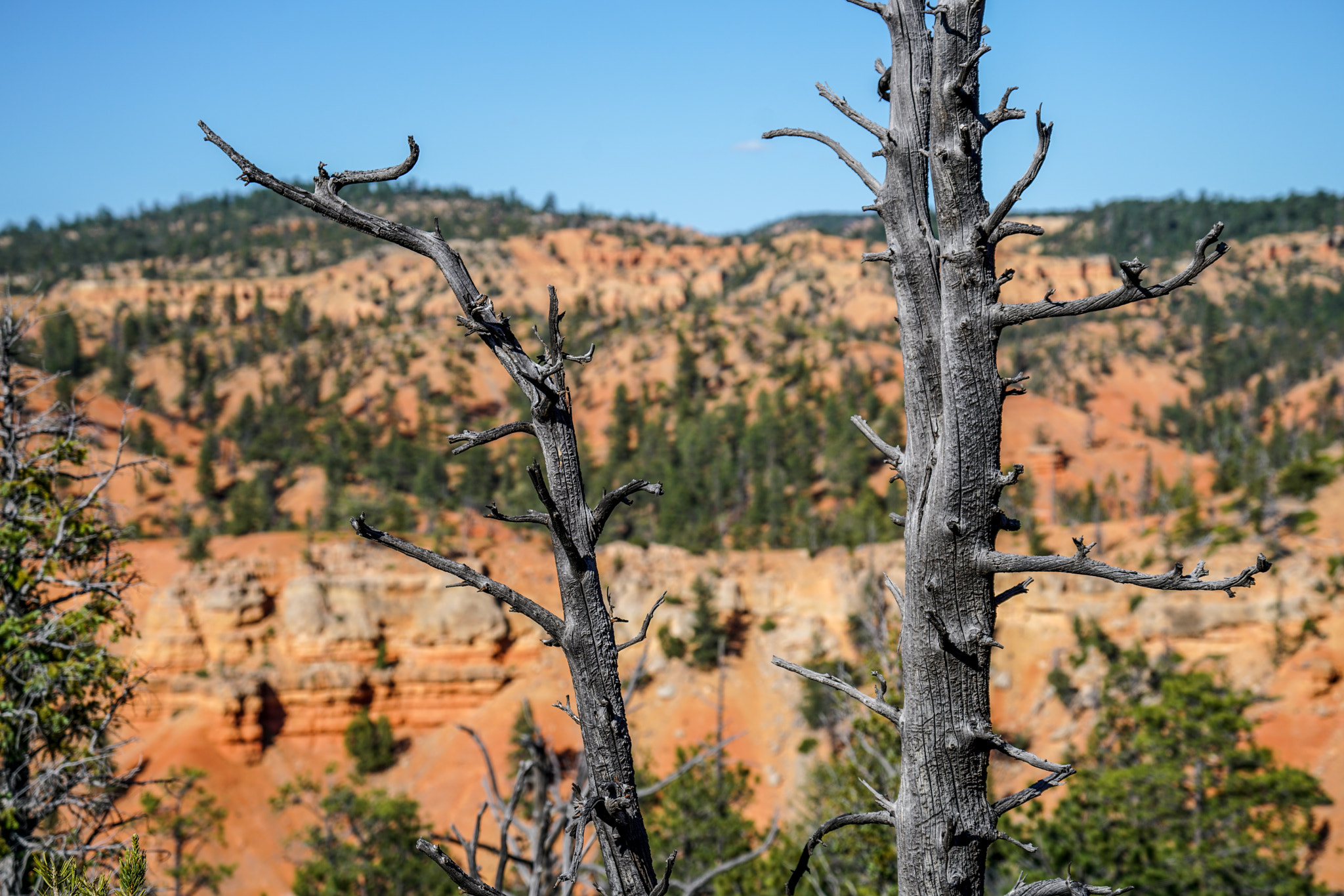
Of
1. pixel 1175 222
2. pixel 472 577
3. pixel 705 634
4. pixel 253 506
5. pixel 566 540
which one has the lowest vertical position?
pixel 705 634

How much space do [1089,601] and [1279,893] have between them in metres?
23.1

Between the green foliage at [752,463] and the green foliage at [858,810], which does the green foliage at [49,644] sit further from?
the green foliage at [752,463]

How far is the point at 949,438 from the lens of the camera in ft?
8.82

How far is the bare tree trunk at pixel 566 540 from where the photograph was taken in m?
2.86

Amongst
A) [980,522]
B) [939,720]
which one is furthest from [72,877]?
[980,522]

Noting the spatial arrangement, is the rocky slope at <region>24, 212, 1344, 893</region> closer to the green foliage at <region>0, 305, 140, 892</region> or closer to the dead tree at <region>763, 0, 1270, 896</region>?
the green foliage at <region>0, 305, 140, 892</region>

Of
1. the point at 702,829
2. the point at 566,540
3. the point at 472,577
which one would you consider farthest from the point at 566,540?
the point at 702,829

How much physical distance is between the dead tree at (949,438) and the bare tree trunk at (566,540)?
745 mm

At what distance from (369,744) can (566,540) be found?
39.7m

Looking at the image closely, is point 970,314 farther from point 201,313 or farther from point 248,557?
point 201,313

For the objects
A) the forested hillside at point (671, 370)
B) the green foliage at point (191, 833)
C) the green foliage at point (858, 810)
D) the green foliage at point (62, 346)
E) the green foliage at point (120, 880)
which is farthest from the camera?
the green foliage at point (62, 346)

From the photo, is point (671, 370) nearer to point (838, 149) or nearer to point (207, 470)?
point (207, 470)

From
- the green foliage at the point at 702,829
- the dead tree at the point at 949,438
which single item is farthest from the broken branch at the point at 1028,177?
the green foliage at the point at 702,829

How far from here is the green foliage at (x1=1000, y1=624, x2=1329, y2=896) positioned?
637 inches
